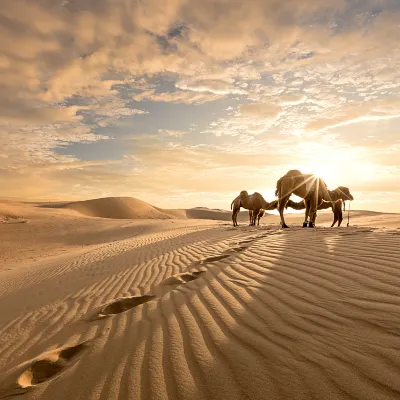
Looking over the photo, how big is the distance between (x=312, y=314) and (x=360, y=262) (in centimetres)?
168

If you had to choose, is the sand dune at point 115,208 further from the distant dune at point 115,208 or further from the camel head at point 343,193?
the camel head at point 343,193

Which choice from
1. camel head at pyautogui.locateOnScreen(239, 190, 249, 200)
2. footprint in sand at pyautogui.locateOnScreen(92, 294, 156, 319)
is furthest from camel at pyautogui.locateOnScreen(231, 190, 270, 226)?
footprint in sand at pyautogui.locateOnScreen(92, 294, 156, 319)

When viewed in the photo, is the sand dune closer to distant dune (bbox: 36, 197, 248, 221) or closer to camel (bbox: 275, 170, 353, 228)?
distant dune (bbox: 36, 197, 248, 221)

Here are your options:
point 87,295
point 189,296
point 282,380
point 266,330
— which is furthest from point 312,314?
point 87,295

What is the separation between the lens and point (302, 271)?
3939 millimetres

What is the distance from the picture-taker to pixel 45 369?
8.45ft

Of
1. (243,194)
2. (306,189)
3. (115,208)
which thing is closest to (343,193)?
(306,189)

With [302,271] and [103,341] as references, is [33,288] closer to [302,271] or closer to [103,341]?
[103,341]

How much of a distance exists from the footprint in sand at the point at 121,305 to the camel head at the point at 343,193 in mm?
13122

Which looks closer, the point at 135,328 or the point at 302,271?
the point at 135,328

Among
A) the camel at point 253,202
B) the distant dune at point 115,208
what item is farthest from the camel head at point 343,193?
the distant dune at point 115,208

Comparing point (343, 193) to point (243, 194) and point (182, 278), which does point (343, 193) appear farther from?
point (182, 278)

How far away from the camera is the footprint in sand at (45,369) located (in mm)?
2293

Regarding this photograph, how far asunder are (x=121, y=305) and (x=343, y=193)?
13601mm
